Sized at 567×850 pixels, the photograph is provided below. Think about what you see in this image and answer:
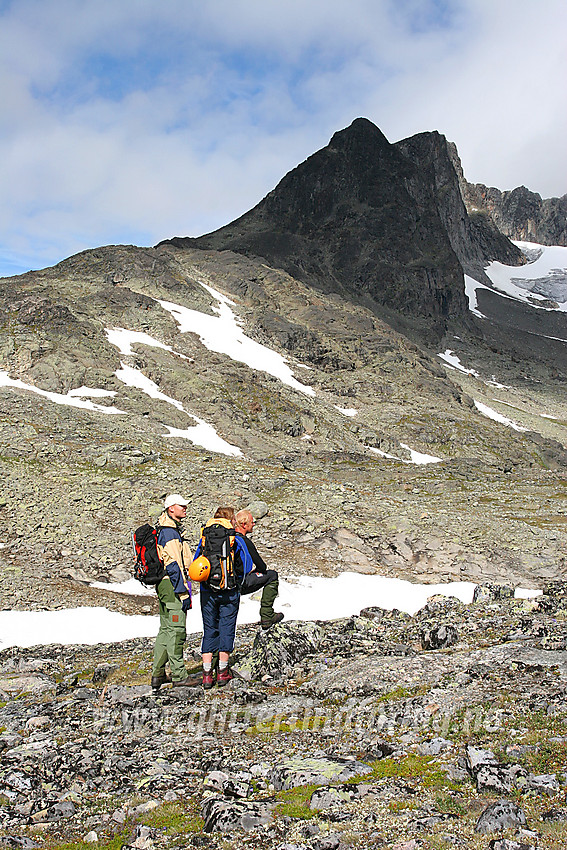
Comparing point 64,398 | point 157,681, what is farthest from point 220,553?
point 64,398

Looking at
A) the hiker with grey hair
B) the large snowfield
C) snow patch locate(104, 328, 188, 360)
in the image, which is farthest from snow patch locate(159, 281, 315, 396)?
the hiker with grey hair

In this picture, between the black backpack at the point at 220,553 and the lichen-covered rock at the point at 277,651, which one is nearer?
the black backpack at the point at 220,553

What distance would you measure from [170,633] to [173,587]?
3.24 feet

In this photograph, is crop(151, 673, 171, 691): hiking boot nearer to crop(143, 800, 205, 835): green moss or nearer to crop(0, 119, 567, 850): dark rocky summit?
crop(0, 119, 567, 850): dark rocky summit

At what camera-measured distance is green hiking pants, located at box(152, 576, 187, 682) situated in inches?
436

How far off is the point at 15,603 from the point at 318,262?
129363 mm

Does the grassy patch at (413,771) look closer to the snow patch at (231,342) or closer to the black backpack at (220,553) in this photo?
the black backpack at (220,553)

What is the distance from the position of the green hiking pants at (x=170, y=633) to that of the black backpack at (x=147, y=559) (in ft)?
0.75

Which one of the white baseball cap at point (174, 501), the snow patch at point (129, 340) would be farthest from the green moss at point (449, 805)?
the snow patch at point (129, 340)

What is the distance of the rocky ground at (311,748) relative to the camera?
5969mm

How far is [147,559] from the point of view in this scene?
1090cm

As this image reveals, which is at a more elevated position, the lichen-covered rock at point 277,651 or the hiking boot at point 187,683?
the lichen-covered rock at point 277,651

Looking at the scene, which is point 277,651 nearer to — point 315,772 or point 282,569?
point 315,772

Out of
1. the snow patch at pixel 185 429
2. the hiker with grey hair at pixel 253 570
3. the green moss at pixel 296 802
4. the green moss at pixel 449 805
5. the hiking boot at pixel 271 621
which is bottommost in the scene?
the hiking boot at pixel 271 621
